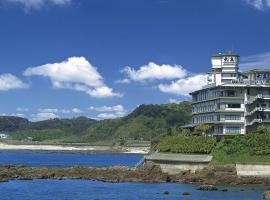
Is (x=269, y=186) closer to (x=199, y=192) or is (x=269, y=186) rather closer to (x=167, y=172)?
(x=199, y=192)

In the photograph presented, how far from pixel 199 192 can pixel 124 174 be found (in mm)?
20179

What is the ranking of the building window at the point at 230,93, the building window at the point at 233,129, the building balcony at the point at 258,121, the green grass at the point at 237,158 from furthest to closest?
the building window at the point at 230,93
the building window at the point at 233,129
the building balcony at the point at 258,121
the green grass at the point at 237,158

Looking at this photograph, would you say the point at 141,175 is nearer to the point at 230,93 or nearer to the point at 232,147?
the point at 232,147

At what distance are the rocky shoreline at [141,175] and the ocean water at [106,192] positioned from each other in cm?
361

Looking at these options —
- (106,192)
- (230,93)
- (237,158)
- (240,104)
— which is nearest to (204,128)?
(240,104)

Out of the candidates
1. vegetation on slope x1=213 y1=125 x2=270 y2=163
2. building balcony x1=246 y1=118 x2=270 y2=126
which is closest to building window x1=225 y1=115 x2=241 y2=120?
building balcony x1=246 y1=118 x2=270 y2=126

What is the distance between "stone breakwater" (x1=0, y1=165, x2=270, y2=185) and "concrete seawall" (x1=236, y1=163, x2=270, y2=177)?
79cm

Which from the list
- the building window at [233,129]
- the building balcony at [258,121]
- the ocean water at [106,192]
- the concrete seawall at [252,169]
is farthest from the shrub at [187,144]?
the ocean water at [106,192]

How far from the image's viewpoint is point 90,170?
311 feet

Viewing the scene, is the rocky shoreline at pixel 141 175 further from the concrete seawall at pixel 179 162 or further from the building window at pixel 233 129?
the building window at pixel 233 129

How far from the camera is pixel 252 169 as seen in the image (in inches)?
3157

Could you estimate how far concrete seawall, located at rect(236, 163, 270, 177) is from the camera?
3135 inches

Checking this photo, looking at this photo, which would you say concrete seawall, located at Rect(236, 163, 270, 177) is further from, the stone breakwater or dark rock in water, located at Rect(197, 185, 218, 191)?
dark rock in water, located at Rect(197, 185, 218, 191)

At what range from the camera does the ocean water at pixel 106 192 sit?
66812mm
